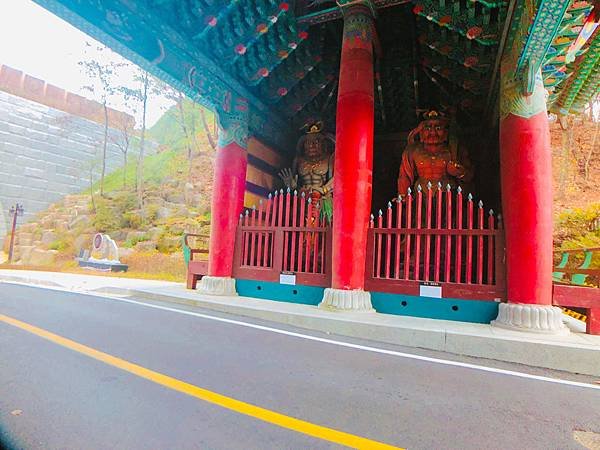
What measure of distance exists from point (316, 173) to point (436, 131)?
2.80 m

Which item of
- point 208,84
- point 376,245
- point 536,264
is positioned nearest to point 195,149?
point 208,84

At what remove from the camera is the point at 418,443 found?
190cm

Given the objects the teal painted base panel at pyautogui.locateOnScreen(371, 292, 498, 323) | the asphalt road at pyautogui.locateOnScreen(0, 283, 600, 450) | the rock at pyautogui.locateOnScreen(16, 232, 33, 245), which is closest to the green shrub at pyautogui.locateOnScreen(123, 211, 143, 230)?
the rock at pyautogui.locateOnScreen(16, 232, 33, 245)

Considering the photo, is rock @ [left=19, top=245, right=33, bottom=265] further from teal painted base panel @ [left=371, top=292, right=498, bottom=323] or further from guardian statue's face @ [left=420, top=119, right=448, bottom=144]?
guardian statue's face @ [left=420, top=119, right=448, bottom=144]

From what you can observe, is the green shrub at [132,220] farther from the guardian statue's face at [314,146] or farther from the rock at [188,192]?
the guardian statue's face at [314,146]

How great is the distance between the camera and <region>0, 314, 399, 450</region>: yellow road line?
1893 mm

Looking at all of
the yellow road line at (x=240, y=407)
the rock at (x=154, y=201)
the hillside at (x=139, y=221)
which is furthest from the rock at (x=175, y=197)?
the yellow road line at (x=240, y=407)

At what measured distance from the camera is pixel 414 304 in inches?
212

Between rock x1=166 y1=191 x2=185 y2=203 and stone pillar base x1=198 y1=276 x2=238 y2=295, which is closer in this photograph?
stone pillar base x1=198 y1=276 x2=238 y2=295

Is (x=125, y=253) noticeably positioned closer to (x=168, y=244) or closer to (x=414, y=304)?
(x=168, y=244)

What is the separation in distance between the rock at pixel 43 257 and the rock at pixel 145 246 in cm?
587

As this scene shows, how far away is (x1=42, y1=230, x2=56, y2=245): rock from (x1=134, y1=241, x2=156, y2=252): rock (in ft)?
29.1

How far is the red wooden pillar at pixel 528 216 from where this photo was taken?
444 centimetres

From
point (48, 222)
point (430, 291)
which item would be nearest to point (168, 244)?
point (48, 222)
